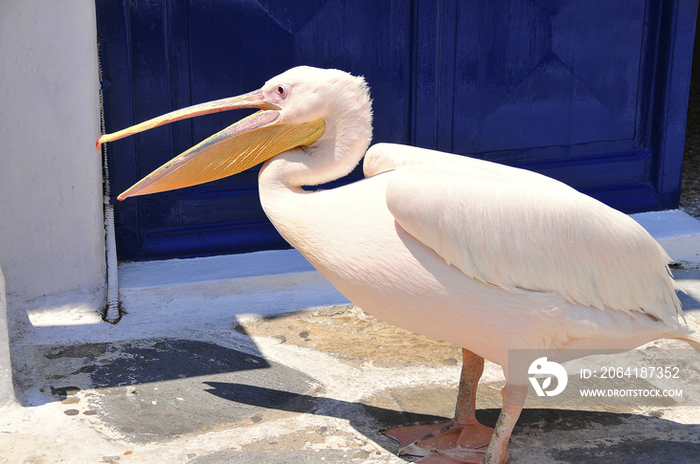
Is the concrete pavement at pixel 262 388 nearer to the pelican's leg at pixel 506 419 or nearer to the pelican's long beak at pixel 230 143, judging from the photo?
the pelican's leg at pixel 506 419

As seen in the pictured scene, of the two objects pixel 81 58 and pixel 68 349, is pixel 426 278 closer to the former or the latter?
pixel 68 349

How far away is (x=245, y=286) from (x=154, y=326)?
0.56m

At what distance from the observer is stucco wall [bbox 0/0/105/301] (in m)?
3.36

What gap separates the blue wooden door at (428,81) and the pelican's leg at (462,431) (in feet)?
6.03

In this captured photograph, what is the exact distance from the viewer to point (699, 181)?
5680 mm

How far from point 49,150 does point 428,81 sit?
7.06 feet

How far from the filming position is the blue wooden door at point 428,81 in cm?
390

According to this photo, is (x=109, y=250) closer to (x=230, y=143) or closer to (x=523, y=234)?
(x=230, y=143)

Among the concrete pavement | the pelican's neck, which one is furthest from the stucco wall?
the pelican's neck

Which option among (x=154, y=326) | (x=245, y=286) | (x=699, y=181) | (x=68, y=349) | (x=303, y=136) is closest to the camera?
(x=303, y=136)

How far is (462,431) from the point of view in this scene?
2.70 metres

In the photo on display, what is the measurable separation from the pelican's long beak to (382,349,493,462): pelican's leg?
3.41ft

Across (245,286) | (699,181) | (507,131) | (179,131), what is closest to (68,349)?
(245,286)

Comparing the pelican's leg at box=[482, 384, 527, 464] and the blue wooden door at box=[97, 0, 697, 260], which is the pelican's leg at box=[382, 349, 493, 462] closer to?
the pelican's leg at box=[482, 384, 527, 464]
